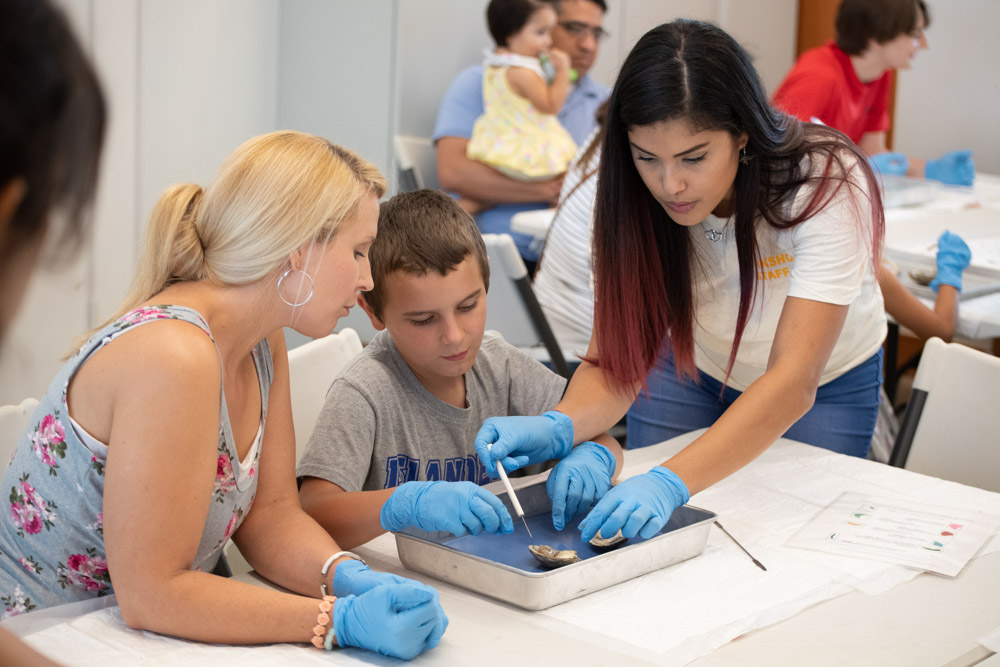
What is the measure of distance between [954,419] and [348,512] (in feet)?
3.49

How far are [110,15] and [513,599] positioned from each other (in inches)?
89.8

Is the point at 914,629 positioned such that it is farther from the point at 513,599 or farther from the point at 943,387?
the point at 943,387

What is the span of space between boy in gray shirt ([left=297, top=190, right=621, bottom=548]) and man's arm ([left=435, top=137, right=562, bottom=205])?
1.85 metres

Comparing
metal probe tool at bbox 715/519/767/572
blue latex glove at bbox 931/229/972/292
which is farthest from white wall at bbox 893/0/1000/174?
metal probe tool at bbox 715/519/767/572

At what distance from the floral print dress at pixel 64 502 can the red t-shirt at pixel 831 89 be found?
9.28 feet

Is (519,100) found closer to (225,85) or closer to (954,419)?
(225,85)

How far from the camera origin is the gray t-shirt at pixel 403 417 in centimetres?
134

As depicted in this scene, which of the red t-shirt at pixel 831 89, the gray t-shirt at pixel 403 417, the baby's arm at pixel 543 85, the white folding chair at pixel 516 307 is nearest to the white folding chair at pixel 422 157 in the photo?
the baby's arm at pixel 543 85

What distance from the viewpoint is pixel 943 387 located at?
1702mm

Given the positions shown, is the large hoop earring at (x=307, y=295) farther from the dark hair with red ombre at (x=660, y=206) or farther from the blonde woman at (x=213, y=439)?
the dark hair with red ombre at (x=660, y=206)

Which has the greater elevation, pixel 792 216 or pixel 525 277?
pixel 792 216

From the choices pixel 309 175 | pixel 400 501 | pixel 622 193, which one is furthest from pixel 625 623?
pixel 622 193

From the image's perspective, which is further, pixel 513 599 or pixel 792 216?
pixel 792 216

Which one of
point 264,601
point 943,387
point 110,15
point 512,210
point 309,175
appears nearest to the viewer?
point 264,601
